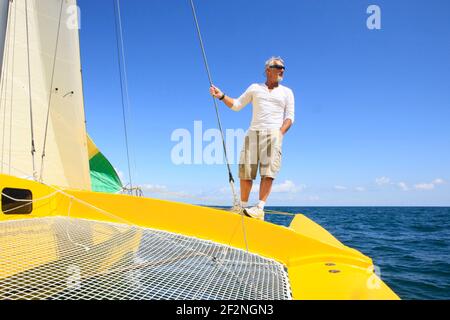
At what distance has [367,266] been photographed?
8.65 feet

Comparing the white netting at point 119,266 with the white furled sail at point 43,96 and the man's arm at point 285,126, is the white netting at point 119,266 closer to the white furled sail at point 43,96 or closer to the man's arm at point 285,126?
the man's arm at point 285,126

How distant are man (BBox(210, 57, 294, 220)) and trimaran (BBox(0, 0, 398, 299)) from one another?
702mm

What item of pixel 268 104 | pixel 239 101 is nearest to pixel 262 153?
pixel 268 104

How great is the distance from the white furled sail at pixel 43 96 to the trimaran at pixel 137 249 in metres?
0.03

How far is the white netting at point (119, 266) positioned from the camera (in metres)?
1.74

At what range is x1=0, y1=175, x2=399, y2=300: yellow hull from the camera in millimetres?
2041

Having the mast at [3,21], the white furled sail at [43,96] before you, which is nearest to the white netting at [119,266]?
the mast at [3,21]

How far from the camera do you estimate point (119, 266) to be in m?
2.08

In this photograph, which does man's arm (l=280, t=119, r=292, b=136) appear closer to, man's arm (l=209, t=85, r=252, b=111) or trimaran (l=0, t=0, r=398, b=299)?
man's arm (l=209, t=85, r=252, b=111)

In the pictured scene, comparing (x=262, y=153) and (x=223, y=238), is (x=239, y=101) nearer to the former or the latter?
(x=262, y=153)

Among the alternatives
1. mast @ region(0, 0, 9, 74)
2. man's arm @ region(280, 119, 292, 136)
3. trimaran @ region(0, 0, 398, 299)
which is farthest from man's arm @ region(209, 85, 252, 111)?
mast @ region(0, 0, 9, 74)
